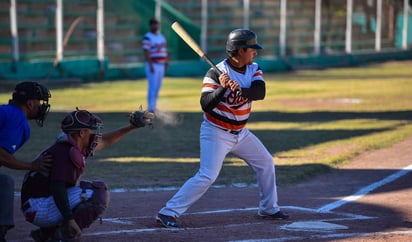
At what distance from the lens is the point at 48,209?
246 inches

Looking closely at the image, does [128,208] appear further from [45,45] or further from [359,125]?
[45,45]

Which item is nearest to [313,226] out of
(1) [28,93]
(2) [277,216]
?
(2) [277,216]

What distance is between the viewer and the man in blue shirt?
20.8 ft

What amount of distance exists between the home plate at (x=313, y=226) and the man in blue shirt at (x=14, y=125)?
244 cm

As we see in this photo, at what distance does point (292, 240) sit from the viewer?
22.6 ft

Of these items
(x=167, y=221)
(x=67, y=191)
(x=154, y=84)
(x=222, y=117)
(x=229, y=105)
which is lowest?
(x=167, y=221)

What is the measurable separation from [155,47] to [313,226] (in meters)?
11.3

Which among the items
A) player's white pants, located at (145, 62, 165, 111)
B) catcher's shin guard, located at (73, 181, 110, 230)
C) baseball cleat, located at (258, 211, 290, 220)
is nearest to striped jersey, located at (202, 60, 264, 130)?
baseball cleat, located at (258, 211, 290, 220)

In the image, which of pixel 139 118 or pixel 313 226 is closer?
pixel 139 118

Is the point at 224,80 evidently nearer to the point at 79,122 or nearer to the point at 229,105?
the point at 229,105

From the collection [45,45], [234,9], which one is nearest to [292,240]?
[45,45]

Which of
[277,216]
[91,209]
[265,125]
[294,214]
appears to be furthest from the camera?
[265,125]

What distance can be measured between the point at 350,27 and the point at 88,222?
32.4 m

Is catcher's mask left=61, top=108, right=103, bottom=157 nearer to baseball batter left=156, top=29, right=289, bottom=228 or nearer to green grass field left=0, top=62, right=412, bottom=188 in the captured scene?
baseball batter left=156, top=29, right=289, bottom=228
